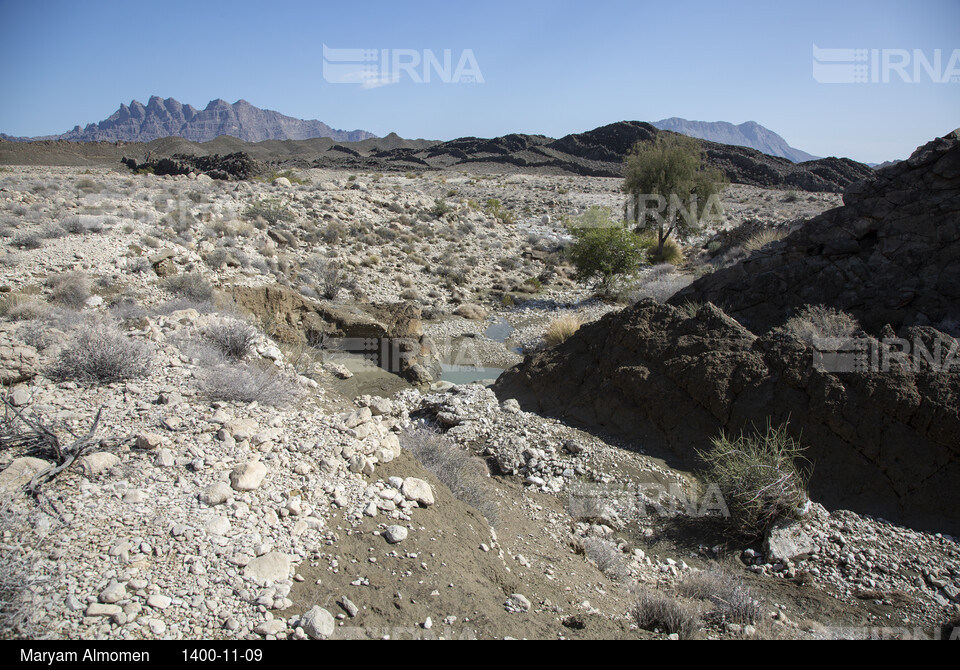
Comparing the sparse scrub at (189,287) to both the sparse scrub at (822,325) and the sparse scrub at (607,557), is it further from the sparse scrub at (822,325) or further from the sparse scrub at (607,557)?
the sparse scrub at (822,325)

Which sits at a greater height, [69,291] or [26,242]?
[26,242]

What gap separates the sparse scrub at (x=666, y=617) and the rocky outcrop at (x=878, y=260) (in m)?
6.08

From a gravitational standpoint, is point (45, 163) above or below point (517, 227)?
above

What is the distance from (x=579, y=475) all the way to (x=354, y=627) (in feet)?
11.6

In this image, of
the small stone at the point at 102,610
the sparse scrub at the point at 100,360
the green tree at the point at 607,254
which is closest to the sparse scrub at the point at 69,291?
the sparse scrub at the point at 100,360

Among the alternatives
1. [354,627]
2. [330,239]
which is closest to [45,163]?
[330,239]

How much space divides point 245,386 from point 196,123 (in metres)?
203

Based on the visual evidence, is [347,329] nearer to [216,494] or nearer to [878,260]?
[216,494]

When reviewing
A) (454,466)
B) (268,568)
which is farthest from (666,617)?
(454,466)

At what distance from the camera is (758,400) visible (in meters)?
5.87

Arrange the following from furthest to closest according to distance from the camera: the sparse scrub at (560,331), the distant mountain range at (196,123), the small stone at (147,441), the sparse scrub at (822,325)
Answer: the distant mountain range at (196,123) < the sparse scrub at (560,331) < the sparse scrub at (822,325) < the small stone at (147,441)

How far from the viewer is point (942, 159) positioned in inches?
324

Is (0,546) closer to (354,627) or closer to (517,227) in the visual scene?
(354,627)

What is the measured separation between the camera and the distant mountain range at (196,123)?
529 ft
